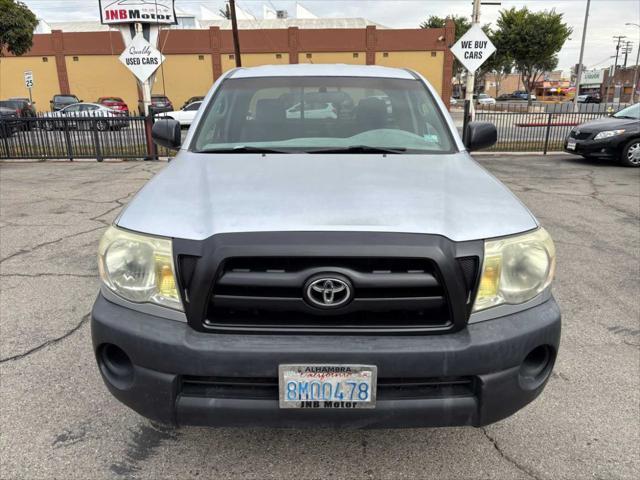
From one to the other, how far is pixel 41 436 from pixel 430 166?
8.00 feet

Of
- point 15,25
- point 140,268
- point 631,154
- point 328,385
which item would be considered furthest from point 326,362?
point 15,25

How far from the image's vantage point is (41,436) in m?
2.53

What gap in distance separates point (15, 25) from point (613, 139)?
77.4 ft

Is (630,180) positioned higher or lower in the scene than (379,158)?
lower

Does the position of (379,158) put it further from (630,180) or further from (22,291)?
(630,180)

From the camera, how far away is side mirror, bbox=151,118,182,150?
3529 mm

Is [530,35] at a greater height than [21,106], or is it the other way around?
[530,35]

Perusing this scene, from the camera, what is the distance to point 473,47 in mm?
12117

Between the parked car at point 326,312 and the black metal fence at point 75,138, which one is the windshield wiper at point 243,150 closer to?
the parked car at point 326,312

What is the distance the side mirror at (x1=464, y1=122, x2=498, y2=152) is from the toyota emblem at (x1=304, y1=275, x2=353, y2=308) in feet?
6.76

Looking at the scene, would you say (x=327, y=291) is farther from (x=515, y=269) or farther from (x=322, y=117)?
(x=322, y=117)

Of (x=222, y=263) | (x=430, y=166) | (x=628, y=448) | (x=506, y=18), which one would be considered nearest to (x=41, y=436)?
(x=222, y=263)

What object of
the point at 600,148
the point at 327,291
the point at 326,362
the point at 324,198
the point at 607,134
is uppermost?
the point at 324,198

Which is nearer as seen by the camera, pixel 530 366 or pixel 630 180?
pixel 530 366
